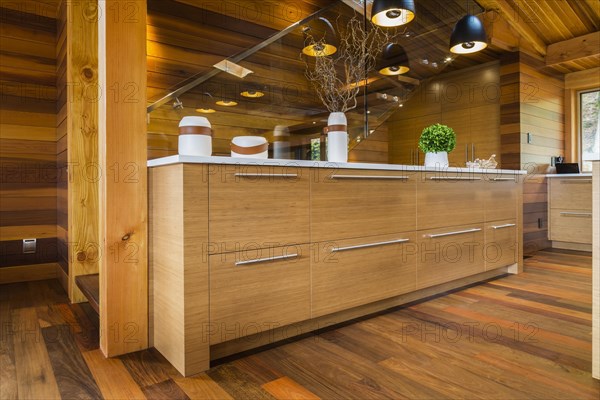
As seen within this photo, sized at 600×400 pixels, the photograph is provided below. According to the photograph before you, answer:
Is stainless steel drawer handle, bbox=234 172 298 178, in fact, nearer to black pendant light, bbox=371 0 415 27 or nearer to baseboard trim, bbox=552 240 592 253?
black pendant light, bbox=371 0 415 27

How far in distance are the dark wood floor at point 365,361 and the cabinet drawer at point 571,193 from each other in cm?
279

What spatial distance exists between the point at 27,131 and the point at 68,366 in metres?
2.36

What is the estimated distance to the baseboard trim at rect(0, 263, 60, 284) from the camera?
126 inches

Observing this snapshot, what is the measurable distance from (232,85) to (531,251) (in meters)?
3.88

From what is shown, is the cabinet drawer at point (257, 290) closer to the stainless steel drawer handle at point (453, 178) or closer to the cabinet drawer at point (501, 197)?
the stainless steel drawer handle at point (453, 178)

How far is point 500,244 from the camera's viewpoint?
10.6 ft

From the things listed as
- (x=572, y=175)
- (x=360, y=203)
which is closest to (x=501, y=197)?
(x=360, y=203)

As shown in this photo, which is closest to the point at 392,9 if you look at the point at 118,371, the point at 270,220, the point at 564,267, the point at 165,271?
the point at 270,220

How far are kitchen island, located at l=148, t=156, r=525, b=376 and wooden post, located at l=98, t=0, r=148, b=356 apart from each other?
65 millimetres

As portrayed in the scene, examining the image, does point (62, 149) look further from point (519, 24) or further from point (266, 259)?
point (519, 24)

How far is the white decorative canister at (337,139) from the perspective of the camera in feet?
7.48

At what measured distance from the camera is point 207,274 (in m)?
1.66

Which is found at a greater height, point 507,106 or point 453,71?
point 453,71

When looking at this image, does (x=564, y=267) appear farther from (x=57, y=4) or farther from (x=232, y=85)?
(x=57, y=4)
